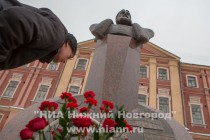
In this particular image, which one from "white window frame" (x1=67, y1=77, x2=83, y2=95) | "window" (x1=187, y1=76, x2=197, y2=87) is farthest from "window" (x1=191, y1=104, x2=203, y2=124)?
"white window frame" (x1=67, y1=77, x2=83, y2=95)

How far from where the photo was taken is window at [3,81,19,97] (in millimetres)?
15955

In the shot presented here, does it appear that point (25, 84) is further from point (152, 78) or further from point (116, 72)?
point (116, 72)

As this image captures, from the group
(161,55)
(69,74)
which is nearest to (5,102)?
(69,74)

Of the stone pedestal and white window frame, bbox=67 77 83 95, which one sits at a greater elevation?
white window frame, bbox=67 77 83 95

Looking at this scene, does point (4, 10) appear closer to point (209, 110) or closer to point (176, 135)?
point (176, 135)

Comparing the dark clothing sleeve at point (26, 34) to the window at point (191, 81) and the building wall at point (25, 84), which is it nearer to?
the building wall at point (25, 84)

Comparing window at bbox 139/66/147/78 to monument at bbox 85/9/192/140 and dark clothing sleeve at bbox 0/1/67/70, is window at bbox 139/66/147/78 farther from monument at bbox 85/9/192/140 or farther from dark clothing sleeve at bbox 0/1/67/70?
dark clothing sleeve at bbox 0/1/67/70

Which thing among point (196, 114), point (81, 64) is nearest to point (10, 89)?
point (81, 64)

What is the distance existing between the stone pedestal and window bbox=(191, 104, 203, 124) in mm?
12933

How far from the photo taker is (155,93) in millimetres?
15891

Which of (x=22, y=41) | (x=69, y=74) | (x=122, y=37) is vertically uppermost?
(x=69, y=74)

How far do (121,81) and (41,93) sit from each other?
14206mm

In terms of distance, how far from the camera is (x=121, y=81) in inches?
116

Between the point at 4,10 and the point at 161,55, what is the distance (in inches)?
724
